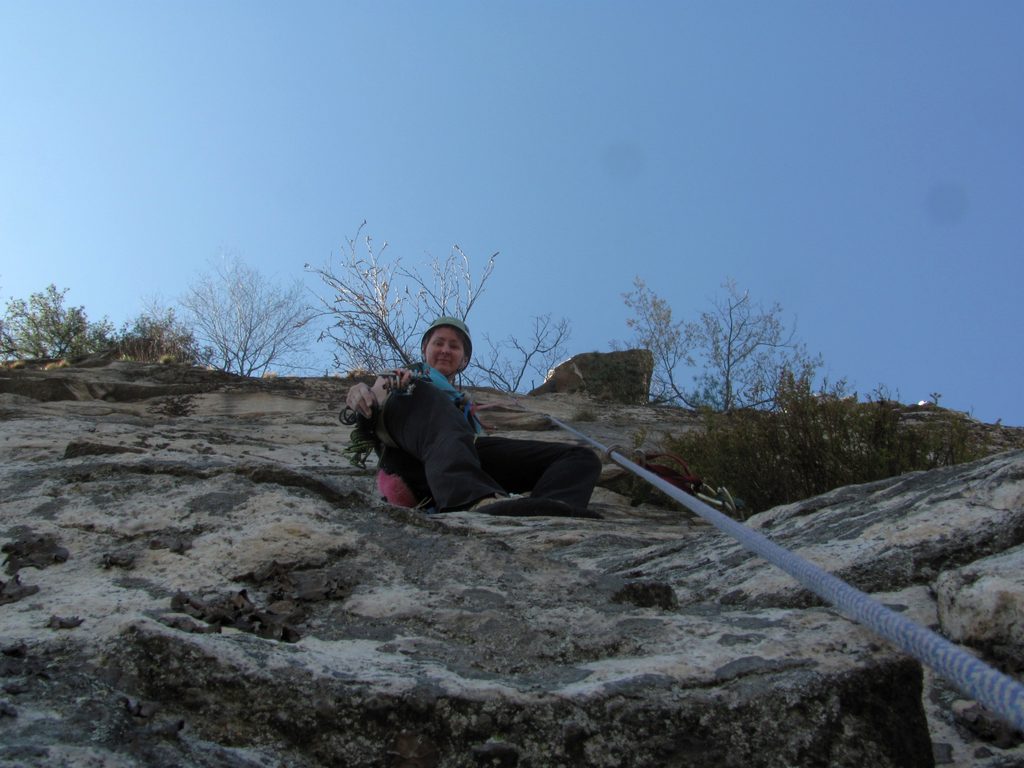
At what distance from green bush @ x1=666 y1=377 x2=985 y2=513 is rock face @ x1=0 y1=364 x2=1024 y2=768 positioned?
6.69ft

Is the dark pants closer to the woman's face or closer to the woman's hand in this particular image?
the woman's hand

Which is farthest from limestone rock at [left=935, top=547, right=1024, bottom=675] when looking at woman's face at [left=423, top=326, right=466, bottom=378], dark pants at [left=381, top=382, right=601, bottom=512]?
woman's face at [left=423, top=326, right=466, bottom=378]

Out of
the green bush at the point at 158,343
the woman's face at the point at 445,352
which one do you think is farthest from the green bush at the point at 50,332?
the woman's face at the point at 445,352

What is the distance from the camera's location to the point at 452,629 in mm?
1918

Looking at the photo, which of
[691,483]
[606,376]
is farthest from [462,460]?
[606,376]

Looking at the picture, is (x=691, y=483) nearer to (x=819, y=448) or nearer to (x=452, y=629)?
(x=819, y=448)

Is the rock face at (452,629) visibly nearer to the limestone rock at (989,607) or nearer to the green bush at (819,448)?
the limestone rock at (989,607)

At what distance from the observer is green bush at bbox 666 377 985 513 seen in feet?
16.1

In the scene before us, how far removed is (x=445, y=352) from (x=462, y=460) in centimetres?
115

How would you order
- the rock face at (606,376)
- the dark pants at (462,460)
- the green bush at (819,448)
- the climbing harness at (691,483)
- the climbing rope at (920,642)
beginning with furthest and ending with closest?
the rock face at (606,376), the green bush at (819,448), the climbing harness at (691,483), the dark pants at (462,460), the climbing rope at (920,642)

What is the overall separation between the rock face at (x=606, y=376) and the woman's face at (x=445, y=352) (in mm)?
5410

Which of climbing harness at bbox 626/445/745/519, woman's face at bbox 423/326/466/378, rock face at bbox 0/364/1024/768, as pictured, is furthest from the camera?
woman's face at bbox 423/326/466/378

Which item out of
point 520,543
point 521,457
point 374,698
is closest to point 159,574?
point 374,698

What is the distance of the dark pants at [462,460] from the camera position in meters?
3.97
